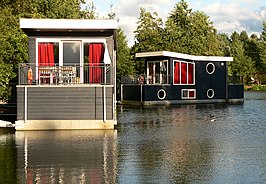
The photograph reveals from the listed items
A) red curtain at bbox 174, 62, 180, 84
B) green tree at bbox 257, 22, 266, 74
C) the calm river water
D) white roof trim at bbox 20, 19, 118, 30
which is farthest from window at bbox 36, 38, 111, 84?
green tree at bbox 257, 22, 266, 74

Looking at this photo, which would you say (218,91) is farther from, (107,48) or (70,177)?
(70,177)

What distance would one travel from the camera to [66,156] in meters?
10.3

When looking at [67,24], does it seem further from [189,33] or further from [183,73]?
[189,33]

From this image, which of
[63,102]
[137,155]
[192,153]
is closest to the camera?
[137,155]

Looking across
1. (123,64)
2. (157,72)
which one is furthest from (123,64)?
(157,72)

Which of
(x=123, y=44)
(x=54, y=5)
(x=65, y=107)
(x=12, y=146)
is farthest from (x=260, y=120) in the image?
(x=123, y=44)

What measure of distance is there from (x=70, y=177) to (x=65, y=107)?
7.34 m

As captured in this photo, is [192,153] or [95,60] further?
[95,60]

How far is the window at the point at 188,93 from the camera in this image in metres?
32.2

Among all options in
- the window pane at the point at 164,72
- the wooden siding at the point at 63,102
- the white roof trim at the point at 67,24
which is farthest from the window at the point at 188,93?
the wooden siding at the point at 63,102

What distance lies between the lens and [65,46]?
1712cm

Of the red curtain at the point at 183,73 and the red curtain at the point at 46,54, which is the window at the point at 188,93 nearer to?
the red curtain at the point at 183,73

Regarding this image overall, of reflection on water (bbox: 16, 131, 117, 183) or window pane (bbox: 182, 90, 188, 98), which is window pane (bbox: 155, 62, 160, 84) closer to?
window pane (bbox: 182, 90, 188, 98)

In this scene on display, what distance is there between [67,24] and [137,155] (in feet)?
24.4
